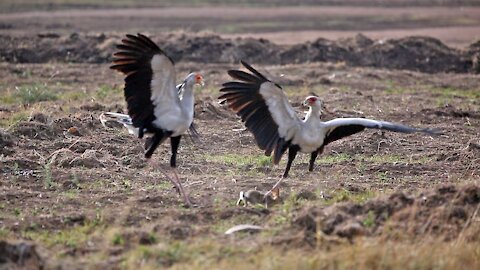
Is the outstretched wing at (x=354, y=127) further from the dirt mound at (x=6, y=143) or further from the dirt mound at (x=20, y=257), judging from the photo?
the dirt mound at (x=6, y=143)

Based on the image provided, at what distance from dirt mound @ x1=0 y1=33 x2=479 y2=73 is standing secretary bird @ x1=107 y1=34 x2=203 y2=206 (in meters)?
13.6

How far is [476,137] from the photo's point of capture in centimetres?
1403

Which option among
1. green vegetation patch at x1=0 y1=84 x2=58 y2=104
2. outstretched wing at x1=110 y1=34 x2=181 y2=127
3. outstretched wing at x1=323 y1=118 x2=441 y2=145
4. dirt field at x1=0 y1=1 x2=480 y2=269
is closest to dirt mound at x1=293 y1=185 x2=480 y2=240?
dirt field at x1=0 y1=1 x2=480 y2=269

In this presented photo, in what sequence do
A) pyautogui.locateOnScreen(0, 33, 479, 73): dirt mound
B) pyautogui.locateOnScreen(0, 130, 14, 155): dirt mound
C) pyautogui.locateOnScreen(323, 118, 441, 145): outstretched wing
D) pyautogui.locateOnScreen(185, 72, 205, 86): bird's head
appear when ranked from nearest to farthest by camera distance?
pyautogui.locateOnScreen(323, 118, 441, 145): outstretched wing
pyautogui.locateOnScreen(185, 72, 205, 86): bird's head
pyautogui.locateOnScreen(0, 130, 14, 155): dirt mound
pyautogui.locateOnScreen(0, 33, 479, 73): dirt mound

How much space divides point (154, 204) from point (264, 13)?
31404 mm

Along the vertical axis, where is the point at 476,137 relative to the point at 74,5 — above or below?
above

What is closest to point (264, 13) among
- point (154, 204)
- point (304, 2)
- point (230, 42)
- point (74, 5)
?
point (304, 2)

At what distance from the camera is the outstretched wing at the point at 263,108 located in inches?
385

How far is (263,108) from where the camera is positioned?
995 cm

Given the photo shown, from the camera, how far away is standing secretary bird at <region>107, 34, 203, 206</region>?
9.36m

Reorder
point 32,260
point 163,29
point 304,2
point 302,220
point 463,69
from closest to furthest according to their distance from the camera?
point 32,260 < point 302,220 < point 463,69 < point 163,29 < point 304,2

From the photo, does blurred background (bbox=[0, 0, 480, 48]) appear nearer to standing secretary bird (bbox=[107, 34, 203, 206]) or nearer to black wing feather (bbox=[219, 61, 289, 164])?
standing secretary bird (bbox=[107, 34, 203, 206])

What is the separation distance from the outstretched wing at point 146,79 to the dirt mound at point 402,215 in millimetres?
2179

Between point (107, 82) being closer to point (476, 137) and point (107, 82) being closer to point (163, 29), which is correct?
point (476, 137)
